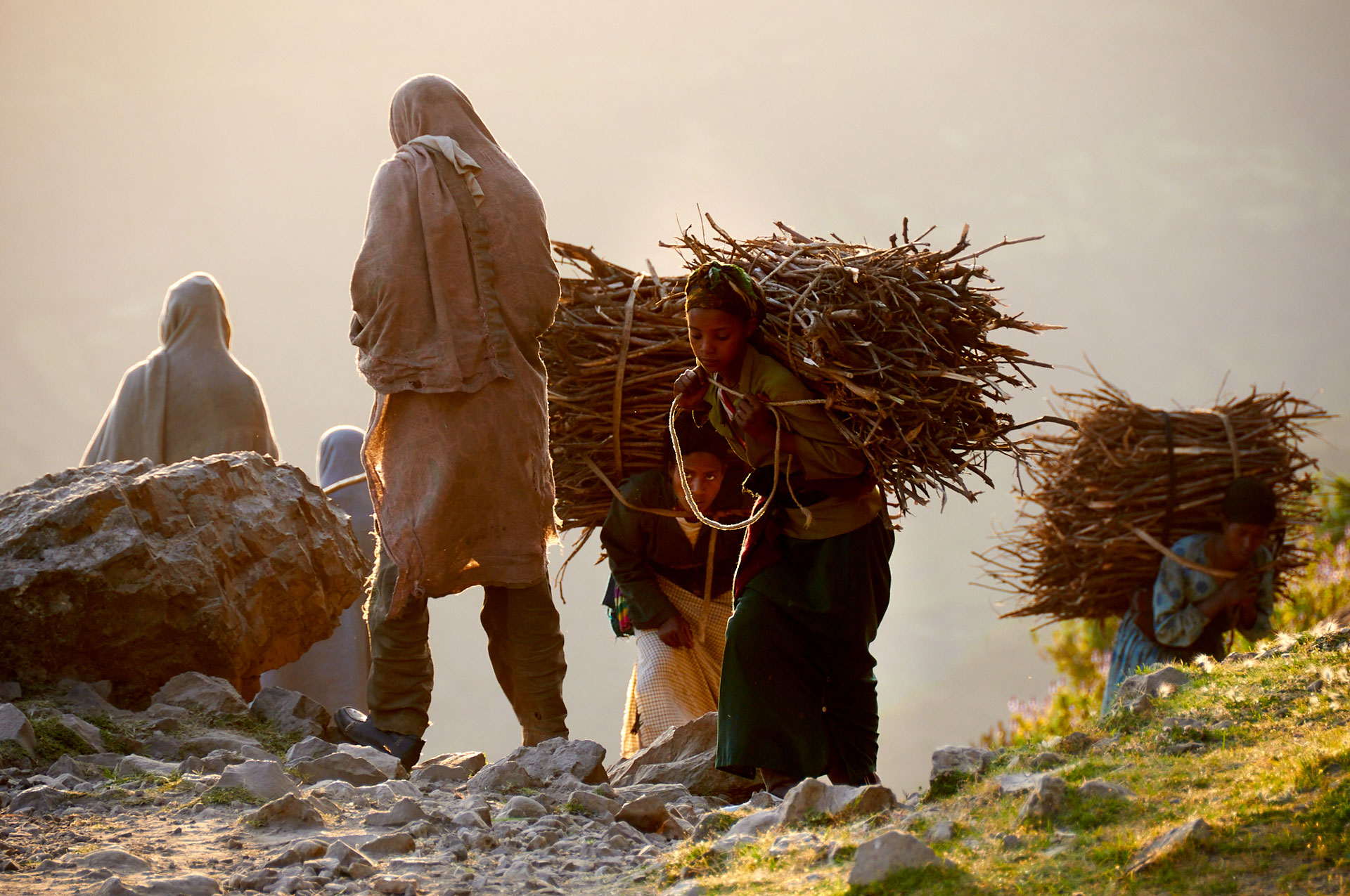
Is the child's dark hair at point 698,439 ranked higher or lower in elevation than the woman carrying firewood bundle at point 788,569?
higher

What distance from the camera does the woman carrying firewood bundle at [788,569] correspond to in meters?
3.41


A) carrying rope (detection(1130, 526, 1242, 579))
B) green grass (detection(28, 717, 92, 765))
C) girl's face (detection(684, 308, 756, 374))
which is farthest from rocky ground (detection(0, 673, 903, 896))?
carrying rope (detection(1130, 526, 1242, 579))

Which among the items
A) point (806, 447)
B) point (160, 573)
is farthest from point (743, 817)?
point (160, 573)

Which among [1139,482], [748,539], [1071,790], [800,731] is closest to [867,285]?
[748,539]

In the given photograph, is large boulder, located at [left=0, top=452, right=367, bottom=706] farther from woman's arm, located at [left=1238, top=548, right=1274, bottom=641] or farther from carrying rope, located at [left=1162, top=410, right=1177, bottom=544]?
woman's arm, located at [left=1238, top=548, right=1274, bottom=641]

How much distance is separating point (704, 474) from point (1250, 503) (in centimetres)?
331

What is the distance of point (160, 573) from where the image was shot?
439cm

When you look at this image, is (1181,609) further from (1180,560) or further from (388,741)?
(388,741)

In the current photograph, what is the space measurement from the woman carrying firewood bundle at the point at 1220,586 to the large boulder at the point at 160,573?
13.2 feet

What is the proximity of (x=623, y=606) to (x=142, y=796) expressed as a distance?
2408mm

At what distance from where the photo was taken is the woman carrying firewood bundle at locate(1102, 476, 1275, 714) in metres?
6.22

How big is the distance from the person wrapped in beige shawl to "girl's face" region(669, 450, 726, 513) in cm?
58

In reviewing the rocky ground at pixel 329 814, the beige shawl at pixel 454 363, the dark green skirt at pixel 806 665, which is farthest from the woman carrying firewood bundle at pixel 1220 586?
the beige shawl at pixel 454 363

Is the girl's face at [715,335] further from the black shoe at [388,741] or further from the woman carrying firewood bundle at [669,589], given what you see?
the black shoe at [388,741]
